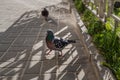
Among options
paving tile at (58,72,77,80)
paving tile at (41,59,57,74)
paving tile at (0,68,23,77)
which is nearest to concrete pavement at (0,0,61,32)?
paving tile at (41,59,57,74)

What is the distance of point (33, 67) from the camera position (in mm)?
6211

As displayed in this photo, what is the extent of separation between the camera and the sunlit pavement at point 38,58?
5.79 metres

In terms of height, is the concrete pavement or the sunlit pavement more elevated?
the sunlit pavement

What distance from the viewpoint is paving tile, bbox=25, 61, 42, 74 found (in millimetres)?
5992

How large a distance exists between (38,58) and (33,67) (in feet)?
1.96

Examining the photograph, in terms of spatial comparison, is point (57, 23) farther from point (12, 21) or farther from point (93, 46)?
point (93, 46)

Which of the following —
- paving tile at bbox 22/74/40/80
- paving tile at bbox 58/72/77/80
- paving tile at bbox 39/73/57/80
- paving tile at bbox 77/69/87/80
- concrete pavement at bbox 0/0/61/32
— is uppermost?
paving tile at bbox 22/74/40/80

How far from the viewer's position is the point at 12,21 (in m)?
11.7

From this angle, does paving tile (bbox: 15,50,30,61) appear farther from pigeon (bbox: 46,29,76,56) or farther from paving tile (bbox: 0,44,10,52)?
pigeon (bbox: 46,29,76,56)

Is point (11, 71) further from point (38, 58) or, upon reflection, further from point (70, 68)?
point (70, 68)

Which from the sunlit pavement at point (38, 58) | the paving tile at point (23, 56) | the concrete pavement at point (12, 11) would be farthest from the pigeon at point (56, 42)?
the concrete pavement at point (12, 11)

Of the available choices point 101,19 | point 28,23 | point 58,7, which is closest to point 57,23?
point 28,23

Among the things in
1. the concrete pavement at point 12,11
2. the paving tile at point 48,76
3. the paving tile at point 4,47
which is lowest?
the concrete pavement at point 12,11

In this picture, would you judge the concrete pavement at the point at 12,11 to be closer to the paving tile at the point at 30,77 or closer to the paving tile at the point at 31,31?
the paving tile at the point at 31,31
